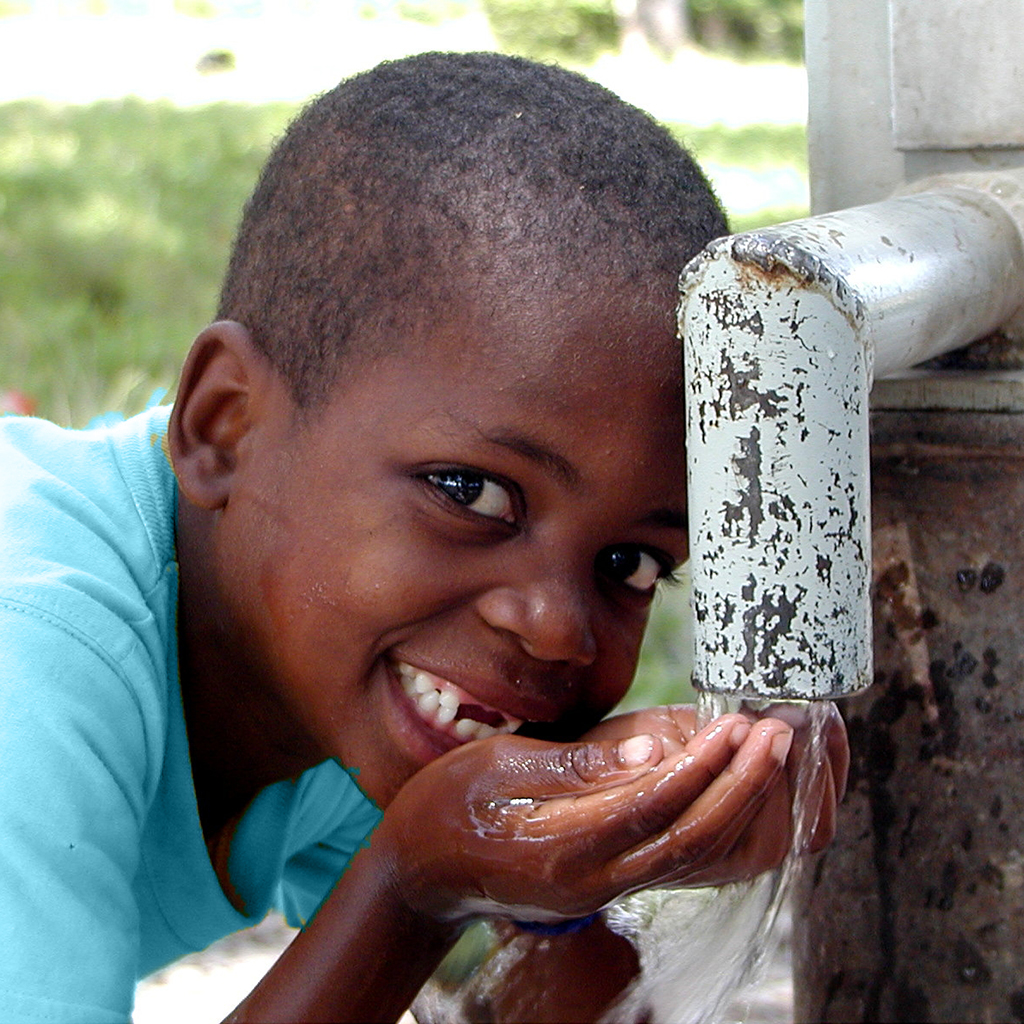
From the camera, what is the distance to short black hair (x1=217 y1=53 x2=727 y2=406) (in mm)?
1675

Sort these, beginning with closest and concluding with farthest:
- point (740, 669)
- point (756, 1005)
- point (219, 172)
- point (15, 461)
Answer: point (740, 669)
point (15, 461)
point (756, 1005)
point (219, 172)

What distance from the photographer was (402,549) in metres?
1.68

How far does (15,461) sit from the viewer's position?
1.92 meters

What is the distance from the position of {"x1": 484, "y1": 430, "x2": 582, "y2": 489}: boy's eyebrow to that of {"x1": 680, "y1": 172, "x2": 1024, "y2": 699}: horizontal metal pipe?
0.24 meters

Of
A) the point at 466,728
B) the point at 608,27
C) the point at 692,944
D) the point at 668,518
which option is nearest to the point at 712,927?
the point at 692,944

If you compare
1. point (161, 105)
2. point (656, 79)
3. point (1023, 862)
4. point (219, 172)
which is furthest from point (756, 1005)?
point (656, 79)

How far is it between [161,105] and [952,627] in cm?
955

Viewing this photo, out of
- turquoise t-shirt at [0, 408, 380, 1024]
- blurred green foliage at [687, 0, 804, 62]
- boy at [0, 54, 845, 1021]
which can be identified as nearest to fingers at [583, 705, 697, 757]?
boy at [0, 54, 845, 1021]

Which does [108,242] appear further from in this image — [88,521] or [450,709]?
[450,709]

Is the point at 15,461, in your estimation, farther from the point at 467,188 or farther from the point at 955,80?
the point at 955,80

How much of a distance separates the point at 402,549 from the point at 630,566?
0.25 metres

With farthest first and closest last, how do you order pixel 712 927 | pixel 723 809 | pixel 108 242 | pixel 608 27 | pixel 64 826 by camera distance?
1. pixel 608 27
2. pixel 108 242
3. pixel 712 927
4. pixel 64 826
5. pixel 723 809

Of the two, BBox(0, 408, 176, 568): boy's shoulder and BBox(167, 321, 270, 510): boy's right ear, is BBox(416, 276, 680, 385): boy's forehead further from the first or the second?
BBox(0, 408, 176, 568): boy's shoulder

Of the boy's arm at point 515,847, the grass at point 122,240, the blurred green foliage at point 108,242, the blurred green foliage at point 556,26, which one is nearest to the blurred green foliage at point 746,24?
the blurred green foliage at point 556,26
